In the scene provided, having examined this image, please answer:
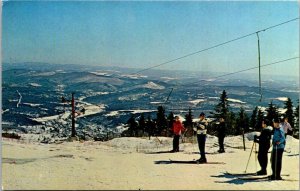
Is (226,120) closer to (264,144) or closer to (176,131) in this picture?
(176,131)

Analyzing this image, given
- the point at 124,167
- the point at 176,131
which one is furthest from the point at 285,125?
the point at 124,167

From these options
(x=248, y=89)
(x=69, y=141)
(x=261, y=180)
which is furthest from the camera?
(x=69, y=141)

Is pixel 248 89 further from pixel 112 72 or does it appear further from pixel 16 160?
pixel 16 160

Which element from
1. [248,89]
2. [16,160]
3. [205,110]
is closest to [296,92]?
[248,89]

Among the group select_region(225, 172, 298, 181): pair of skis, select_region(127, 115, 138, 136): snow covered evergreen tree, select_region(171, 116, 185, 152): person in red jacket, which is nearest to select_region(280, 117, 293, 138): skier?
select_region(225, 172, 298, 181): pair of skis

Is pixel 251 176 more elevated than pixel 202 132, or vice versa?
pixel 202 132

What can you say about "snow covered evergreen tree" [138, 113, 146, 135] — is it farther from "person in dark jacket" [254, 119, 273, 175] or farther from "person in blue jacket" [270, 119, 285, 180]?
"person in blue jacket" [270, 119, 285, 180]

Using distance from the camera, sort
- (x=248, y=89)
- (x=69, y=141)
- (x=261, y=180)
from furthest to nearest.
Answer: (x=69, y=141) → (x=248, y=89) → (x=261, y=180)
